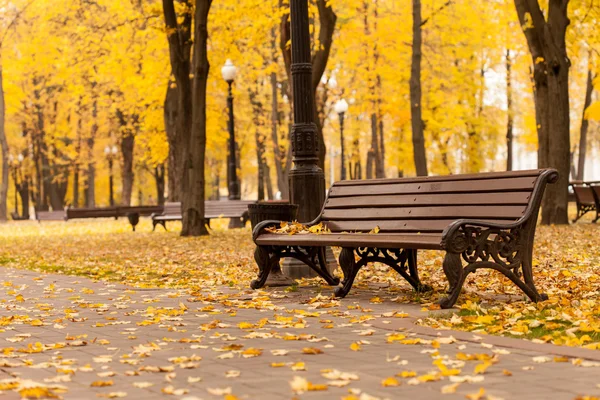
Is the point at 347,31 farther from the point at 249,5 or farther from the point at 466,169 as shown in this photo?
the point at 466,169

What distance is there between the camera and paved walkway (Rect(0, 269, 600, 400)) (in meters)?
5.30

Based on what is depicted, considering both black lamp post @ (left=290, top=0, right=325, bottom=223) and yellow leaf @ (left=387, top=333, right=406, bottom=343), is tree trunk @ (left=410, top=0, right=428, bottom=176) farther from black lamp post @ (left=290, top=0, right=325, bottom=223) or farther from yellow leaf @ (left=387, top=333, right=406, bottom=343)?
yellow leaf @ (left=387, top=333, right=406, bottom=343)

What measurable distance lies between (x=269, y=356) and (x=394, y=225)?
3761 millimetres

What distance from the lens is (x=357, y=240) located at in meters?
9.12

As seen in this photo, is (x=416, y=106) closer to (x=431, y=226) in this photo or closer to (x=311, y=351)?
(x=431, y=226)

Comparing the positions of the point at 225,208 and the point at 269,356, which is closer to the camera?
the point at 269,356

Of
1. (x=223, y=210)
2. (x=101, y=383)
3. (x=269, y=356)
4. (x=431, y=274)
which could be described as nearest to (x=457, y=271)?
(x=269, y=356)

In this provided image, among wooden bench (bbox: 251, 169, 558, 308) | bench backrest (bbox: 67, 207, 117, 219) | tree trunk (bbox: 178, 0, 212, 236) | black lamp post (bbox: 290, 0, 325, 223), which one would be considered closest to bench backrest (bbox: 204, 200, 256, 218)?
tree trunk (bbox: 178, 0, 212, 236)

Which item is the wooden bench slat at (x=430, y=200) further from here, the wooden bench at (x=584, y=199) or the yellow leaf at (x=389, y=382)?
the wooden bench at (x=584, y=199)

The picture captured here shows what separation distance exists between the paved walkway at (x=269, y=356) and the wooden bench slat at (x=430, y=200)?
3.65 feet

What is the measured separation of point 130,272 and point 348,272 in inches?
202

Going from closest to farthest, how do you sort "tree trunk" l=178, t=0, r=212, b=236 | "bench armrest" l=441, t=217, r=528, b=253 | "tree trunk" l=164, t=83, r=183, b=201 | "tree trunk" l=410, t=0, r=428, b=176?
"bench armrest" l=441, t=217, r=528, b=253 < "tree trunk" l=178, t=0, r=212, b=236 < "tree trunk" l=410, t=0, r=428, b=176 < "tree trunk" l=164, t=83, r=183, b=201

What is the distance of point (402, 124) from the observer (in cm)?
4078

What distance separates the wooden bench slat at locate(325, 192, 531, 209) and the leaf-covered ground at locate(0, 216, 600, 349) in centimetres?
87
